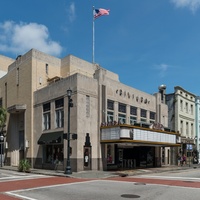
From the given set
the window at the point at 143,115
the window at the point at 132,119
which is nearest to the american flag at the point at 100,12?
the window at the point at 143,115

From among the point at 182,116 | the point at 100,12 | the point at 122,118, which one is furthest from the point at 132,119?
the point at 182,116

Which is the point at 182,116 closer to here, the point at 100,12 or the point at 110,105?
the point at 110,105

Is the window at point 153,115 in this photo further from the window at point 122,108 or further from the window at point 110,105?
the window at point 110,105

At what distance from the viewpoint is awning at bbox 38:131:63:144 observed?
29.7 m

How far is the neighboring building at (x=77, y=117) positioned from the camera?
28.9 metres

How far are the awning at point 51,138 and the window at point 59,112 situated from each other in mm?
932

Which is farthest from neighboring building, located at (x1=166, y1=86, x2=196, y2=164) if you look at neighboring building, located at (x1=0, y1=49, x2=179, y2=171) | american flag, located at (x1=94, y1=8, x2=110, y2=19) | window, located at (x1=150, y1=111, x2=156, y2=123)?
american flag, located at (x1=94, y1=8, x2=110, y2=19)

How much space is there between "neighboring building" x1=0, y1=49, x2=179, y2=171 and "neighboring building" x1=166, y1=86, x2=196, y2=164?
5065 millimetres

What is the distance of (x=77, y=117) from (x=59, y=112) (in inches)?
143

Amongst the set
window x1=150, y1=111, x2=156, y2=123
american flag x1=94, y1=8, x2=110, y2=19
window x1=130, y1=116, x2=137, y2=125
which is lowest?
window x1=130, y1=116, x2=137, y2=125

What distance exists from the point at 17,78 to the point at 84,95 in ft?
38.9

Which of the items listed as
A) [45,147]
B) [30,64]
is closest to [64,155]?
[45,147]

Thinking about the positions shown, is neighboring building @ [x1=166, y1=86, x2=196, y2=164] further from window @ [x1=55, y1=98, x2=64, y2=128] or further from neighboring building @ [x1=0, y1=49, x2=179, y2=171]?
window @ [x1=55, y1=98, x2=64, y2=128]

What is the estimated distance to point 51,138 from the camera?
3081 centimetres
